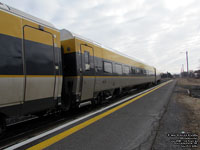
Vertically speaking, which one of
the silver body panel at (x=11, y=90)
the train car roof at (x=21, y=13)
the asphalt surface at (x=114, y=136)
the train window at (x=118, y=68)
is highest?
the train car roof at (x=21, y=13)

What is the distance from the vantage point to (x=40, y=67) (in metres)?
3.95

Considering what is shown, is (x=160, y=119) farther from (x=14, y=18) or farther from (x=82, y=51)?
(x=14, y=18)

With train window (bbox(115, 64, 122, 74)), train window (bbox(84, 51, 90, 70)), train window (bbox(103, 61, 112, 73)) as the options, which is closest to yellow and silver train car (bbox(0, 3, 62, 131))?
train window (bbox(84, 51, 90, 70))

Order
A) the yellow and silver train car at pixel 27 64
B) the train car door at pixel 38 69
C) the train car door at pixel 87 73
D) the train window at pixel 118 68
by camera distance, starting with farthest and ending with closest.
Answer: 1. the train window at pixel 118 68
2. the train car door at pixel 87 73
3. the train car door at pixel 38 69
4. the yellow and silver train car at pixel 27 64

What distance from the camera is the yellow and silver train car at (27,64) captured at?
3184 mm

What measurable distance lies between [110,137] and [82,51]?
11.4ft

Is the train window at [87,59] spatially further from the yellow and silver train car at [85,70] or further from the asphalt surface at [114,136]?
the asphalt surface at [114,136]

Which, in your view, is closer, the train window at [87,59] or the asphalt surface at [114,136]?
the asphalt surface at [114,136]

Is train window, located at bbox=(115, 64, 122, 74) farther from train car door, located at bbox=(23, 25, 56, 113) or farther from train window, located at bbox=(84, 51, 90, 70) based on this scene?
train car door, located at bbox=(23, 25, 56, 113)

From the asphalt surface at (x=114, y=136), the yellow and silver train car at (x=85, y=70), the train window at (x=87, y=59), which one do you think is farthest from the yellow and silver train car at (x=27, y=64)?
the train window at (x=87, y=59)

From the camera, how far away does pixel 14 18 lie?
11.3 feet

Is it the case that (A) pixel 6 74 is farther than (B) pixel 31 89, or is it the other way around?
(B) pixel 31 89

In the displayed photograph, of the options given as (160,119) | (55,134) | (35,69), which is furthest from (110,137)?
(35,69)

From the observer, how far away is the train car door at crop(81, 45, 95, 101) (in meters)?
5.73
